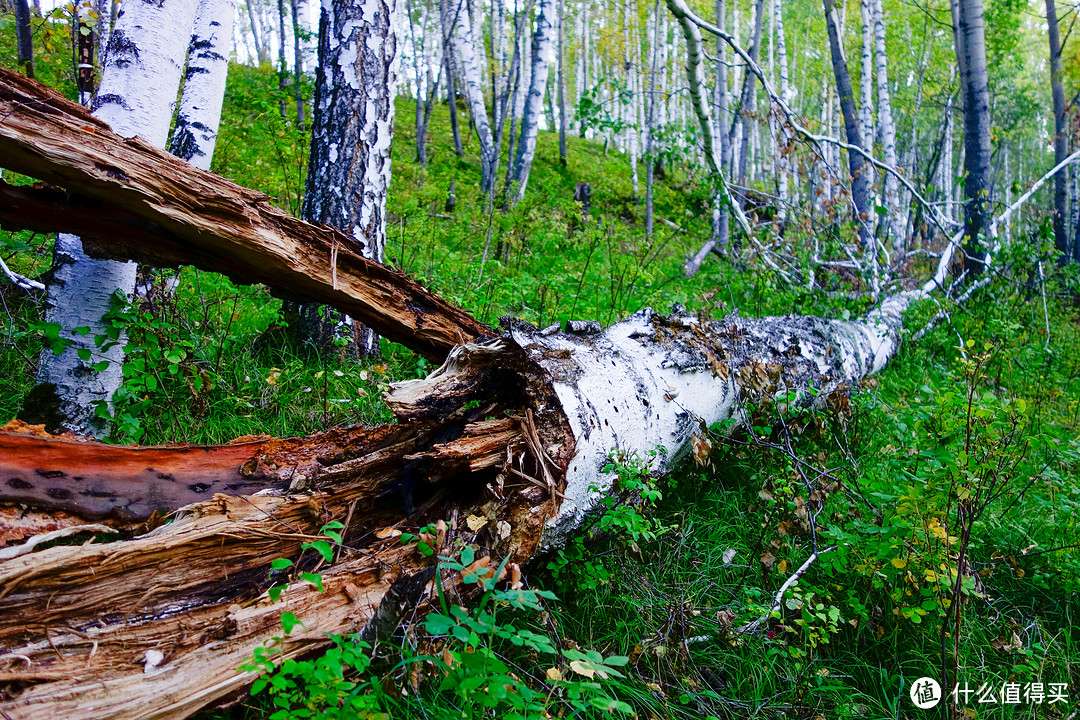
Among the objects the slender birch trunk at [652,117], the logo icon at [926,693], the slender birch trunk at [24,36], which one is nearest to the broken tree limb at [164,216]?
the logo icon at [926,693]

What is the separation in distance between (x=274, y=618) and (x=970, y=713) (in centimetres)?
225

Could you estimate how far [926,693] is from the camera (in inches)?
79.8

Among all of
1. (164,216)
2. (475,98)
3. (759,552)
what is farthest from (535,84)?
(759,552)

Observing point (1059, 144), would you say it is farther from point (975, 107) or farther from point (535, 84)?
point (535, 84)

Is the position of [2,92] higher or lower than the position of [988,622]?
higher

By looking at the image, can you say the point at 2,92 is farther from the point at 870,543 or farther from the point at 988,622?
the point at 988,622

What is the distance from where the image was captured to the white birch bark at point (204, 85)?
→ 3.03 m

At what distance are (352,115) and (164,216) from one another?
1849 millimetres

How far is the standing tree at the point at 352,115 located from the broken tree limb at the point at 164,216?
1.10 metres

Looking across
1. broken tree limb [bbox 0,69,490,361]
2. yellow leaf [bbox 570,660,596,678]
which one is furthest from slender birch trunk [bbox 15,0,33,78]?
yellow leaf [bbox 570,660,596,678]

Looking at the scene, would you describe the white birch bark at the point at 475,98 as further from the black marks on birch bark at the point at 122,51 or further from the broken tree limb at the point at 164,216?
the broken tree limb at the point at 164,216

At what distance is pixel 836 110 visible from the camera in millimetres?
27516

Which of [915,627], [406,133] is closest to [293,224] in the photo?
[915,627]

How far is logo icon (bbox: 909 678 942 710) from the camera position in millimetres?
1978
